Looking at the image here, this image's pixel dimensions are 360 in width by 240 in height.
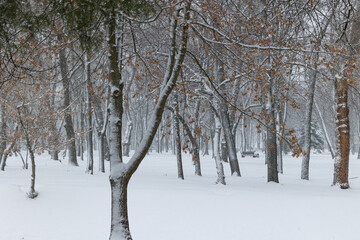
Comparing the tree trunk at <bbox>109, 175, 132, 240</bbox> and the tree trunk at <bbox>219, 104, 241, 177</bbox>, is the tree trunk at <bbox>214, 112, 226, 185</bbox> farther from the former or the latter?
the tree trunk at <bbox>109, 175, 132, 240</bbox>

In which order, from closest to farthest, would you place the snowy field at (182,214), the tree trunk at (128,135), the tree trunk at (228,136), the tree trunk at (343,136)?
1. the snowy field at (182,214)
2. the tree trunk at (343,136)
3. the tree trunk at (228,136)
4. the tree trunk at (128,135)

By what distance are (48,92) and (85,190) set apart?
147 inches

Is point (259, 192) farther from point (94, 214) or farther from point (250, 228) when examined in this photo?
point (94, 214)

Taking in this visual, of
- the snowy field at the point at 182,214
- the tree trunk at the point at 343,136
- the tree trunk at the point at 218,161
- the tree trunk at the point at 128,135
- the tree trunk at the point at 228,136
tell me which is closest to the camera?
the snowy field at the point at 182,214

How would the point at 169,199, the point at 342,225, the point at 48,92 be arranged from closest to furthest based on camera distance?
the point at 342,225
the point at 169,199
the point at 48,92

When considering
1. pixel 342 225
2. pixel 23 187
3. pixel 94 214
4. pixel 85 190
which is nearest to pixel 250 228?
pixel 342 225

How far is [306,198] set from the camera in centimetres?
977

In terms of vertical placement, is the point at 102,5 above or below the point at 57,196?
above

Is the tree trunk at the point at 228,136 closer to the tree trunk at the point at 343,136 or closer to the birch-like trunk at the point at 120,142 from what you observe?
the tree trunk at the point at 343,136

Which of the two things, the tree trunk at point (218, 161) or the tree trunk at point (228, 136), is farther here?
the tree trunk at point (228, 136)

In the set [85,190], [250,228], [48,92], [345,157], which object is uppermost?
[48,92]

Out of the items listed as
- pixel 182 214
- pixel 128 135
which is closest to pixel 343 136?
pixel 182 214

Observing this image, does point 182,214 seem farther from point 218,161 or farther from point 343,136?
point 343,136

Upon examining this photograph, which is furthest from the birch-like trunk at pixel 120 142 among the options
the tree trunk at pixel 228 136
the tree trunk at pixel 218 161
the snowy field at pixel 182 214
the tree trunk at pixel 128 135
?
the tree trunk at pixel 128 135
